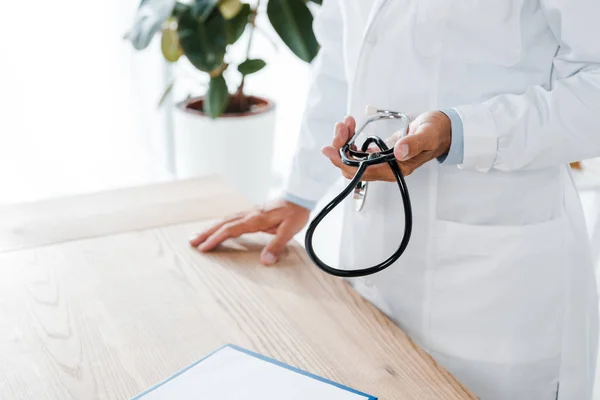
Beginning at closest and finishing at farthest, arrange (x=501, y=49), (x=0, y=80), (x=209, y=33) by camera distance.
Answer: (x=501, y=49)
(x=209, y=33)
(x=0, y=80)

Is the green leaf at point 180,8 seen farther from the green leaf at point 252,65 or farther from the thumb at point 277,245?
the thumb at point 277,245

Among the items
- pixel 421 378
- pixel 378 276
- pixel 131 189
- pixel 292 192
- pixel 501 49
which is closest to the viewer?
pixel 421 378

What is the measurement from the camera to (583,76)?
1.00 meters

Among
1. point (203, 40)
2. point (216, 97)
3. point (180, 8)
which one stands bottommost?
point (216, 97)

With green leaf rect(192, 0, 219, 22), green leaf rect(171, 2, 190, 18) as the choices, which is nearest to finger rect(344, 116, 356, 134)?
green leaf rect(192, 0, 219, 22)

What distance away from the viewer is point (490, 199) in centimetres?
111

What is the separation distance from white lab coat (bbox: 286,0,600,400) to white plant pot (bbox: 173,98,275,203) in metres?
1.72

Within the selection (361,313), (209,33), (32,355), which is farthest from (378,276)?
(209,33)

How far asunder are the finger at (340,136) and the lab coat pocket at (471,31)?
19 centimetres

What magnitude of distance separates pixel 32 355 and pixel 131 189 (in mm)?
622

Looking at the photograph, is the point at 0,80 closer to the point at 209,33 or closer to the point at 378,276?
the point at 209,33

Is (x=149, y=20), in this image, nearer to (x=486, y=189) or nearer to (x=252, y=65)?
(x=252, y=65)

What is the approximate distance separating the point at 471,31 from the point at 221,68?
1835 mm

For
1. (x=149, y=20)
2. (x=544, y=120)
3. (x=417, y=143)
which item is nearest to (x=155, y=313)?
(x=417, y=143)
